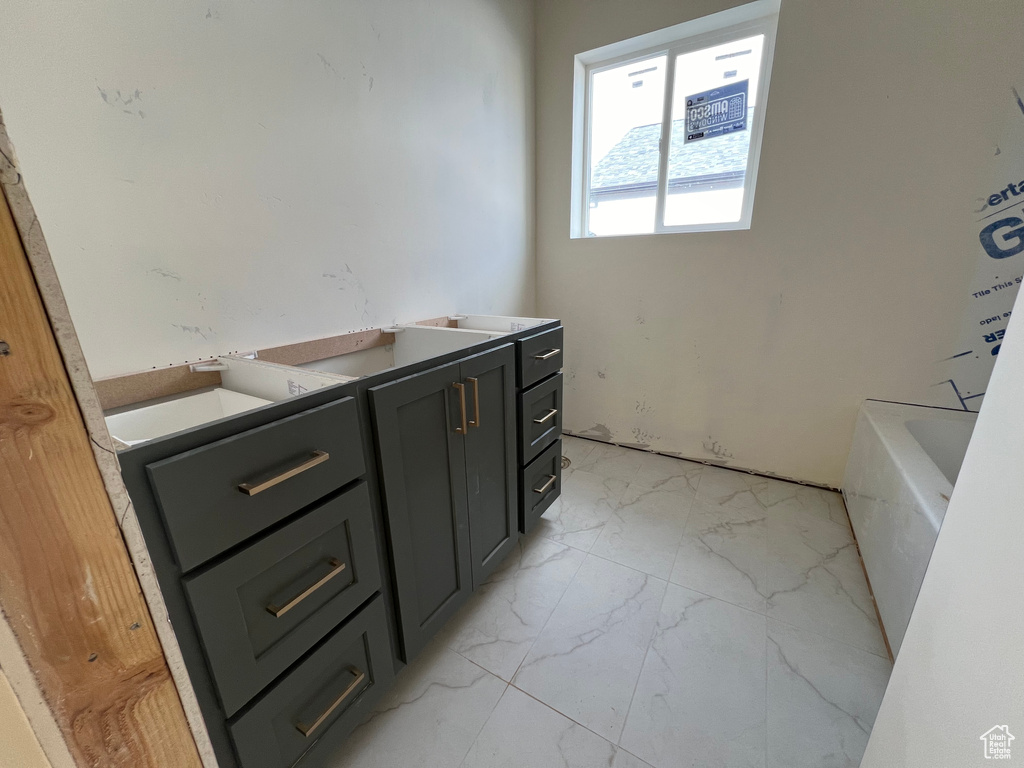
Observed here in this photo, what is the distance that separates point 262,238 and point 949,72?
2.58 m

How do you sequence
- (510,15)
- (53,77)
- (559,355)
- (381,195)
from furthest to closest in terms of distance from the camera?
1. (510,15)
2. (559,355)
3. (381,195)
4. (53,77)

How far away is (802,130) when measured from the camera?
1831 mm

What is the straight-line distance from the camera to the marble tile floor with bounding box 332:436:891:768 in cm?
106

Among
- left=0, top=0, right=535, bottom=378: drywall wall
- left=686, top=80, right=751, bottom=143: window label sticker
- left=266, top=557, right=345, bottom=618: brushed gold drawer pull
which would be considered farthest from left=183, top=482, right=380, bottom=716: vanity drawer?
left=686, top=80, right=751, bottom=143: window label sticker

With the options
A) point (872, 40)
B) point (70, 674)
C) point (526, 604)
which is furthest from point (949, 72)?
point (70, 674)

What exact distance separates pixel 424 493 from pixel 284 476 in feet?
1.45

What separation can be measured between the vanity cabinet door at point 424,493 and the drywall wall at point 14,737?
26.8 inches

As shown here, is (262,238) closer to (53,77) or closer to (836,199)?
(53,77)

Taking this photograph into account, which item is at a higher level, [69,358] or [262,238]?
[262,238]

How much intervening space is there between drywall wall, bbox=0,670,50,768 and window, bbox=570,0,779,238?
2.59 meters

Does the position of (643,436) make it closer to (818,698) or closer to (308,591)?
(818,698)

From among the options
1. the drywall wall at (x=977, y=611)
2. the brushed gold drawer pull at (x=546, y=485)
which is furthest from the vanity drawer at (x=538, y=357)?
the drywall wall at (x=977, y=611)

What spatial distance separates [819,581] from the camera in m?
1.57

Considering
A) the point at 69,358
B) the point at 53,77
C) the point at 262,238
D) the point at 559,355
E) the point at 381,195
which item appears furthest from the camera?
the point at 559,355
